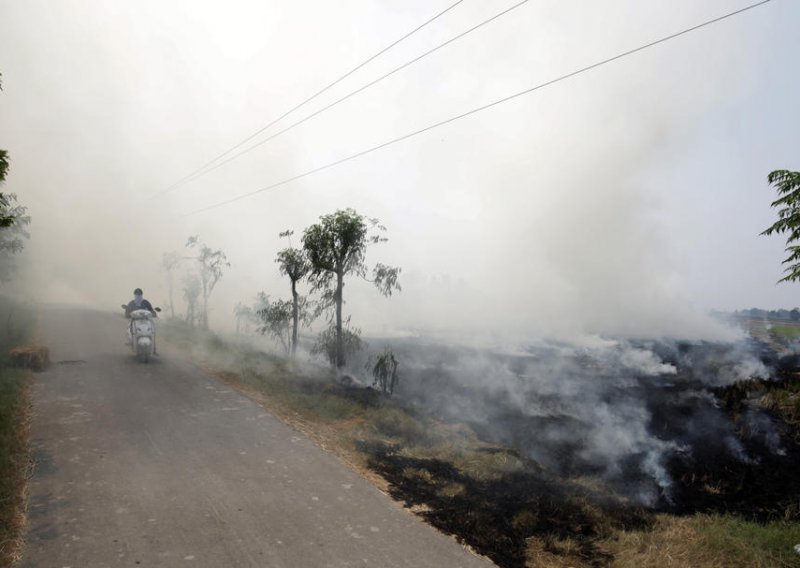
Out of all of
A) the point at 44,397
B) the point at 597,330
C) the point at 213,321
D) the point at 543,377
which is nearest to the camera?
the point at 44,397

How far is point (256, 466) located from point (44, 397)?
6.36m

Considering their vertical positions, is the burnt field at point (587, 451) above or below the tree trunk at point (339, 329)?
below

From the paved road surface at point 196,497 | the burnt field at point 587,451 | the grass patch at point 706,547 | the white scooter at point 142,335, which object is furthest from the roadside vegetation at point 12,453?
the grass patch at point 706,547

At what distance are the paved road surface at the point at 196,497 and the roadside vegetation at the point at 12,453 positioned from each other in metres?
0.15

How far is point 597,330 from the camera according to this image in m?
55.9

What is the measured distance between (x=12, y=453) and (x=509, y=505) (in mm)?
7638

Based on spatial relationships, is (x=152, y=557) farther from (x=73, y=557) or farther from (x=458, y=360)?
(x=458, y=360)

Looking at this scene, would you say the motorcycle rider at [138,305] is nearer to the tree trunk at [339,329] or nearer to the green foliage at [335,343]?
the tree trunk at [339,329]

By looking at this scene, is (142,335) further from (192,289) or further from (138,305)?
(192,289)

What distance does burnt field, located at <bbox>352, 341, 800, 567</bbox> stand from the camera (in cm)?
627

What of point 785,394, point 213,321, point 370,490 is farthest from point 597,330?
point 370,490

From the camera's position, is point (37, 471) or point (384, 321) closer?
point (37, 471)

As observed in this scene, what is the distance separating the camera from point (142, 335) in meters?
14.2

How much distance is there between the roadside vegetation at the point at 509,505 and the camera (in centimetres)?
543
